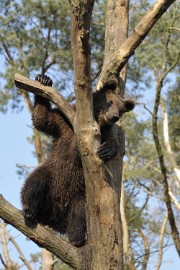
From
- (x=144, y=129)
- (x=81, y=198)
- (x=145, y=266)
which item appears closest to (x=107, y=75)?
(x=81, y=198)

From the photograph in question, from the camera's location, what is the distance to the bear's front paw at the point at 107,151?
15.0 ft

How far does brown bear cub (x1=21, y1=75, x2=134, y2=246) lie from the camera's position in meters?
5.76

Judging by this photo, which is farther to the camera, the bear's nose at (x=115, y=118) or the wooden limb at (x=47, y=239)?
the bear's nose at (x=115, y=118)

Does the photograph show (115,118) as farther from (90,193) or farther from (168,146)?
(168,146)

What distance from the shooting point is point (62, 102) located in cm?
494

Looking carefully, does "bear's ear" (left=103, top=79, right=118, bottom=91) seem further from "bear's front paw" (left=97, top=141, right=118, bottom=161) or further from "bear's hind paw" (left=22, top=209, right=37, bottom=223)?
"bear's hind paw" (left=22, top=209, right=37, bottom=223)

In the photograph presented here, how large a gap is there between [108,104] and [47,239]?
1.76m

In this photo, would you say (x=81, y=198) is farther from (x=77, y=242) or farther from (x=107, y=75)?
(x=107, y=75)

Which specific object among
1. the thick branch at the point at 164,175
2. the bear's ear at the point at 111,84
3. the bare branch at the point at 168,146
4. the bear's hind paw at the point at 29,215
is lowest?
the bear's hind paw at the point at 29,215

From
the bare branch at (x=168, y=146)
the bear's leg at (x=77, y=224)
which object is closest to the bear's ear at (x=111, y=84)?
the bear's leg at (x=77, y=224)

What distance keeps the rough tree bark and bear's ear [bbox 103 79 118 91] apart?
45 cm

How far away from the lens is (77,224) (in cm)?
587

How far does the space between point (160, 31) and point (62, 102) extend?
13.8 m

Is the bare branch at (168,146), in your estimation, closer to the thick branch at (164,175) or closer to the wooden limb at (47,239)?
the thick branch at (164,175)
